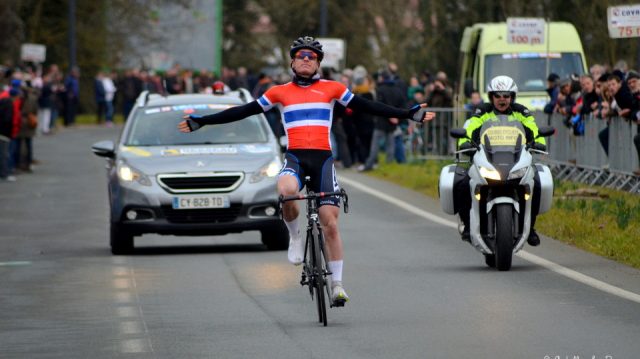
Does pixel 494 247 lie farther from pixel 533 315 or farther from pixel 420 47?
pixel 420 47

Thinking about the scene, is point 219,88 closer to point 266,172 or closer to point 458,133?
point 266,172

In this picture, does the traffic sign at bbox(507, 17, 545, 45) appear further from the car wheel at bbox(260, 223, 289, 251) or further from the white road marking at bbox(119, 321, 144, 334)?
the white road marking at bbox(119, 321, 144, 334)

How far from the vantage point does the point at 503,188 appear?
1472cm

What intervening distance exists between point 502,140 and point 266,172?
125 inches

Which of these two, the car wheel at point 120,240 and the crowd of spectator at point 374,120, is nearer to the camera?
the car wheel at point 120,240

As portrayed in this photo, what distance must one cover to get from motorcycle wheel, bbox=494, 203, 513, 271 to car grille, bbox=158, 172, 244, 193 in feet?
11.2

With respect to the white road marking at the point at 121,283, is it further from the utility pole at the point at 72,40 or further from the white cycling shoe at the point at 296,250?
the utility pole at the point at 72,40

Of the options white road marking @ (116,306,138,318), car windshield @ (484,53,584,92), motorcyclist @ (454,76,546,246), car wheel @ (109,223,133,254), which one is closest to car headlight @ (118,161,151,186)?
car wheel @ (109,223,133,254)

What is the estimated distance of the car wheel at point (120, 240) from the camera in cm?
1714

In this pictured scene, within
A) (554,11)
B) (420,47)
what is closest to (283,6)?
(420,47)

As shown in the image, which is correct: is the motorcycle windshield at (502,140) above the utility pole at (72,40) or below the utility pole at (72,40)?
above

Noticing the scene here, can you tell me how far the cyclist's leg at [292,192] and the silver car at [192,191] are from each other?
5.14 m

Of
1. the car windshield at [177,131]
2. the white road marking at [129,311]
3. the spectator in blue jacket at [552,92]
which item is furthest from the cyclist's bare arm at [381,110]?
the spectator in blue jacket at [552,92]

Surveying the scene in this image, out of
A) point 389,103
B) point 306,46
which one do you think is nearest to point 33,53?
point 389,103
